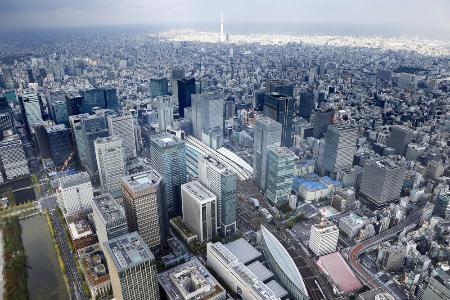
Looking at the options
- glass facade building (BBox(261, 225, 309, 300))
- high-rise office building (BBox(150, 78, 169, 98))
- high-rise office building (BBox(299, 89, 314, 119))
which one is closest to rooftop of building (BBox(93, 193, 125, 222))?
glass facade building (BBox(261, 225, 309, 300))

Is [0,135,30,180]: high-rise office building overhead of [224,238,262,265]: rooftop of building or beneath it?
overhead

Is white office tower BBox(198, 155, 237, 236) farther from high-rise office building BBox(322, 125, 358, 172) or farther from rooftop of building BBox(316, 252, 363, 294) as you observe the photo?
high-rise office building BBox(322, 125, 358, 172)

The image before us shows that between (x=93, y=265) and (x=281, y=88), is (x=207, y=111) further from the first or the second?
(x=93, y=265)

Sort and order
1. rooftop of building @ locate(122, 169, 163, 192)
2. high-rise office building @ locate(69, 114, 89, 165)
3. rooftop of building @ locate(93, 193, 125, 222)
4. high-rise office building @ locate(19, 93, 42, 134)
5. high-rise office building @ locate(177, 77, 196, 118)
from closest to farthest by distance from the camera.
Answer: rooftop of building @ locate(93, 193, 125, 222)
rooftop of building @ locate(122, 169, 163, 192)
high-rise office building @ locate(69, 114, 89, 165)
high-rise office building @ locate(19, 93, 42, 134)
high-rise office building @ locate(177, 77, 196, 118)

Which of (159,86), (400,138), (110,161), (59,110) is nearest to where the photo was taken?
(110,161)

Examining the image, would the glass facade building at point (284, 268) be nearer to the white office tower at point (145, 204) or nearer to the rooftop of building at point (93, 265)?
the white office tower at point (145, 204)

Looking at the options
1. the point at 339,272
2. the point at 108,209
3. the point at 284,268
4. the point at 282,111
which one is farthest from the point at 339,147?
the point at 108,209

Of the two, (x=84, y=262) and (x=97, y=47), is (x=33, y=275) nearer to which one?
(x=84, y=262)

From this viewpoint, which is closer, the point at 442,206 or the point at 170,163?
the point at 170,163
